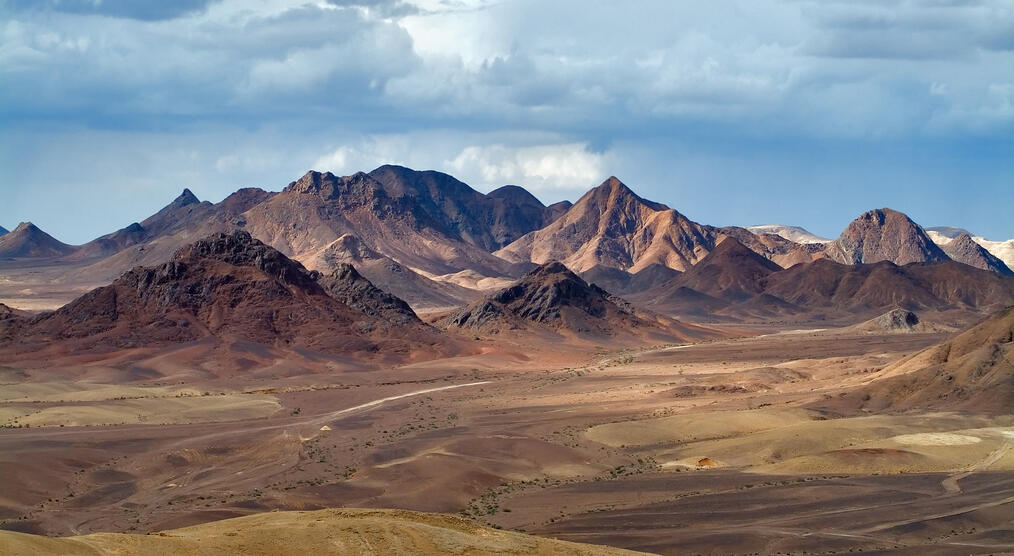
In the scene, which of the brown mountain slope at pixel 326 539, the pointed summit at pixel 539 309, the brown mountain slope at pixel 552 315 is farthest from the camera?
the brown mountain slope at pixel 552 315

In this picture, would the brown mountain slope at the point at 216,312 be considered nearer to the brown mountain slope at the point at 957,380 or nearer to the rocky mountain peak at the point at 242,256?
the rocky mountain peak at the point at 242,256

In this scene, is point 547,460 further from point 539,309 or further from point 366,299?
point 539,309

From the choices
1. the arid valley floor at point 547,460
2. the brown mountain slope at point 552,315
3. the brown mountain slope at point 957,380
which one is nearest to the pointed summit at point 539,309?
the brown mountain slope at point 552,315

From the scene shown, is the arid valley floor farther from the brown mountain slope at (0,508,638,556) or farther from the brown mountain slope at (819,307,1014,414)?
the brown mountain slope at (0,508,638,556)

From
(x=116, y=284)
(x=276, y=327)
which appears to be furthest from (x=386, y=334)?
(x=116, y=284)

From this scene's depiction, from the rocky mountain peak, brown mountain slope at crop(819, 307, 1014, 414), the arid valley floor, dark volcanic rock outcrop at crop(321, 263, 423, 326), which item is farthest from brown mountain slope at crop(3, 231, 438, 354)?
brown mountain slope at crop(819, 307, 1014, 414)

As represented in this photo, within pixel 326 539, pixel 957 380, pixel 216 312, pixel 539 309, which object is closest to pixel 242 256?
pixel 216 312

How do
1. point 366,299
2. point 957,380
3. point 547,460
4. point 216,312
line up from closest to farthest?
point 547,460, point 957,380, point 216,312, point 366,299
